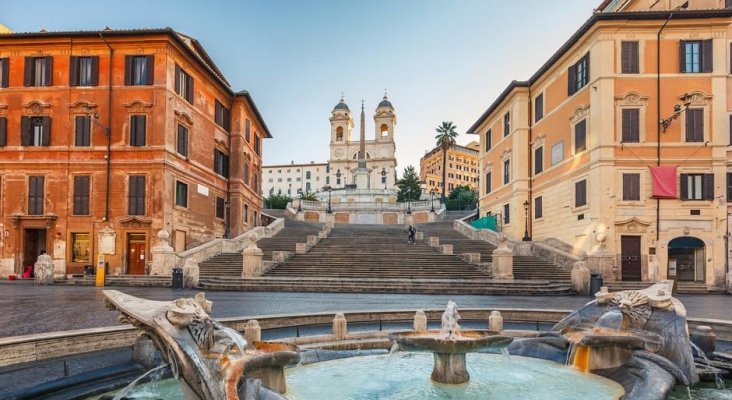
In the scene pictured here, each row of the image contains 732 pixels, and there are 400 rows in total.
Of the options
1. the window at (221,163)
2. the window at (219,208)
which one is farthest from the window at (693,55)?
the window at (219,208)

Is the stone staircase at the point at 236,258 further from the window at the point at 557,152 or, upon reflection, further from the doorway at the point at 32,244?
the window at the point at 557,152

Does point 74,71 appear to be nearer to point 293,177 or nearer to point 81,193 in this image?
point 81,193

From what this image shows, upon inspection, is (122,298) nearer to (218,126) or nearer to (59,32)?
(59,32)

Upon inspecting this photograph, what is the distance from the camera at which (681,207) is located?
2450 cm

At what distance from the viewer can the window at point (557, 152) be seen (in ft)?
95.5

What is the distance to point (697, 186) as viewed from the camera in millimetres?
24562

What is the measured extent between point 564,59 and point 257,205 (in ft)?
95.3

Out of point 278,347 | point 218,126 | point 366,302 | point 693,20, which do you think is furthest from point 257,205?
point 278,347

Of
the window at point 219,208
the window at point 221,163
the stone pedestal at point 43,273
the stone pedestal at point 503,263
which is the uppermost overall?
the window at point 221,163

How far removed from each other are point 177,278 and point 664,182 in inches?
972

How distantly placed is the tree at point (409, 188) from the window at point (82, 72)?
66152mm

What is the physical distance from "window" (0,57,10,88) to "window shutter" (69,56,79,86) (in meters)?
3.88

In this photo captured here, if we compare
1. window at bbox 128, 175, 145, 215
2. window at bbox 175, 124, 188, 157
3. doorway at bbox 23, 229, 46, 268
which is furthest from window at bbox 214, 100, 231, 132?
doorway at bbox 23, 229, 46, 268

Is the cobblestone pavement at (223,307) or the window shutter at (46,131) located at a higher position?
the window shutter at (46,131)
